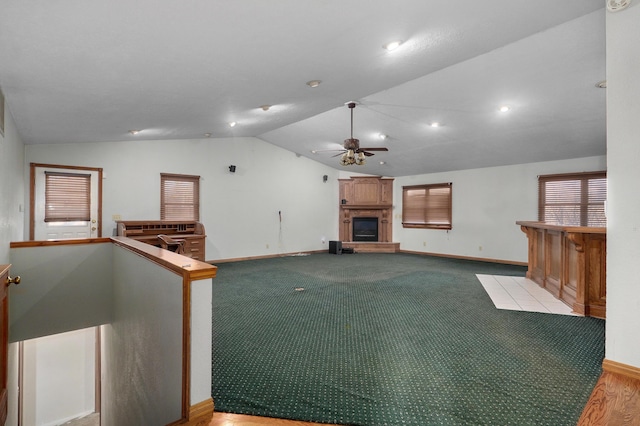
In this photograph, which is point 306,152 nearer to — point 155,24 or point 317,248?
point 317,248

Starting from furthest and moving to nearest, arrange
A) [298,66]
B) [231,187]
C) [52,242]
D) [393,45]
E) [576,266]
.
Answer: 1. [231,187]
2. [52,242]
3. [576,266]
4. [298,66]
5. [393,45]

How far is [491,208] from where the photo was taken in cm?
766

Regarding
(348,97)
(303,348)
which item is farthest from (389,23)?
(303,348)

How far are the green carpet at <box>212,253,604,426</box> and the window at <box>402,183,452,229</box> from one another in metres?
4.18

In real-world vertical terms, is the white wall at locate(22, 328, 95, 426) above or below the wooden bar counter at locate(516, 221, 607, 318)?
below

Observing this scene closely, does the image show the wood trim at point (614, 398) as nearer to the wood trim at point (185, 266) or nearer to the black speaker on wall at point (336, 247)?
the wood trim at point (185, 266)

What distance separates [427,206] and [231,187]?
5230 millimetres

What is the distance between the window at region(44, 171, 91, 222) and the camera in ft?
17.3

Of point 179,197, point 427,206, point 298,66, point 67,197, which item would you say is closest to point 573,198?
point 427,206

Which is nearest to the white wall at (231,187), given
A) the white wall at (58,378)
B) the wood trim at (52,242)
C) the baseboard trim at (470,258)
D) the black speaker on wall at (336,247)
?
the black speaker on wall at (336,247)

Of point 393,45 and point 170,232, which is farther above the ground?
point 393,45

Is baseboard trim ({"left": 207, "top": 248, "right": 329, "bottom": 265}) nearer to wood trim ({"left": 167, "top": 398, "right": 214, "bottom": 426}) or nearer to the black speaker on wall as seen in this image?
the black speaker on wall

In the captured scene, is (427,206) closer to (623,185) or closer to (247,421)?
(623,185)

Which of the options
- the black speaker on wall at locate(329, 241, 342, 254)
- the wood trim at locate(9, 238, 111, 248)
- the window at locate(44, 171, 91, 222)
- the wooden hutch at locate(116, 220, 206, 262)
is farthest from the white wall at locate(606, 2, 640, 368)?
the window at locate(44, 171, 91, 222)
